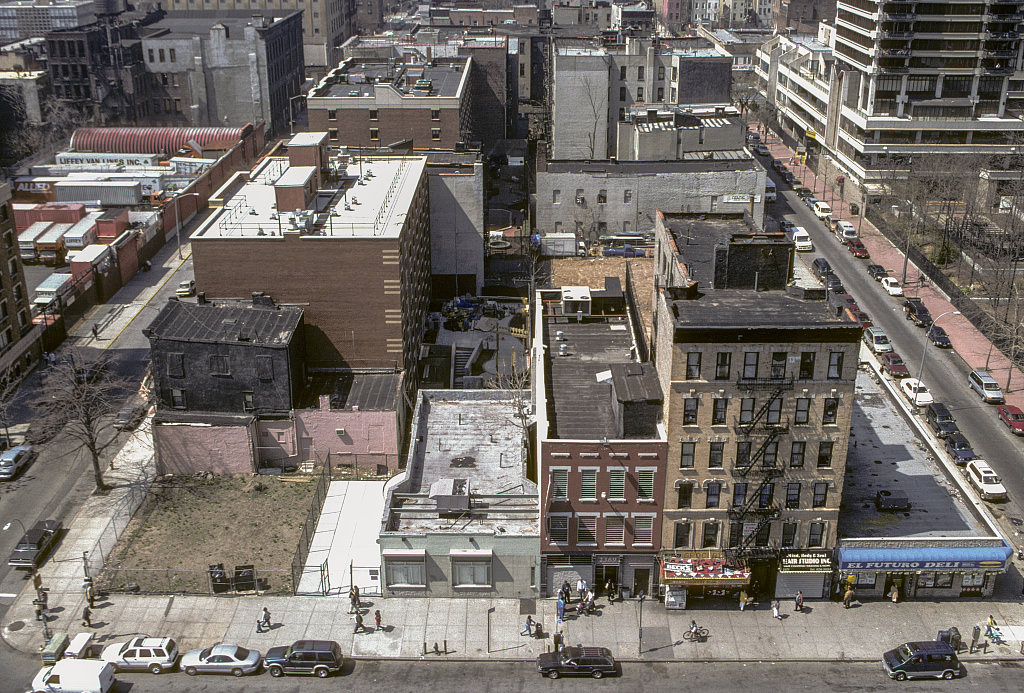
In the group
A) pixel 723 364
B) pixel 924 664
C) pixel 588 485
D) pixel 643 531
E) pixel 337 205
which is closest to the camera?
pixel 924 664

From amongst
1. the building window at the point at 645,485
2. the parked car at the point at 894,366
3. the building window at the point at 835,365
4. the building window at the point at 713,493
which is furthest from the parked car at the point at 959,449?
the building window at the point at 645,485

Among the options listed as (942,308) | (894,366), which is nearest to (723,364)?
(894,366)

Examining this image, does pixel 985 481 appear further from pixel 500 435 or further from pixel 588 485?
pixel 500 435

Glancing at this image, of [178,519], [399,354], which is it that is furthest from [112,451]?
[399,354]

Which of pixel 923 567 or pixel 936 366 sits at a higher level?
pixel 923 567

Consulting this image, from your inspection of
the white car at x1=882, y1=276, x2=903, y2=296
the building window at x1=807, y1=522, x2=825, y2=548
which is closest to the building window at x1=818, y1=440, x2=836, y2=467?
the building window at x1=807, y1=522, x2=825, y2=548

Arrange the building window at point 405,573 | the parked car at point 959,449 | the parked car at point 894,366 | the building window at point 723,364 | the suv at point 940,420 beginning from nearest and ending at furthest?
the building window at point 723,364
the building window at point 405,573
the parked car at point 959,449
the suv at point 940,420
the parked car at point 894,366

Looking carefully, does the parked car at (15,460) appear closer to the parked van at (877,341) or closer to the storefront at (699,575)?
the storefront at (699,575)
